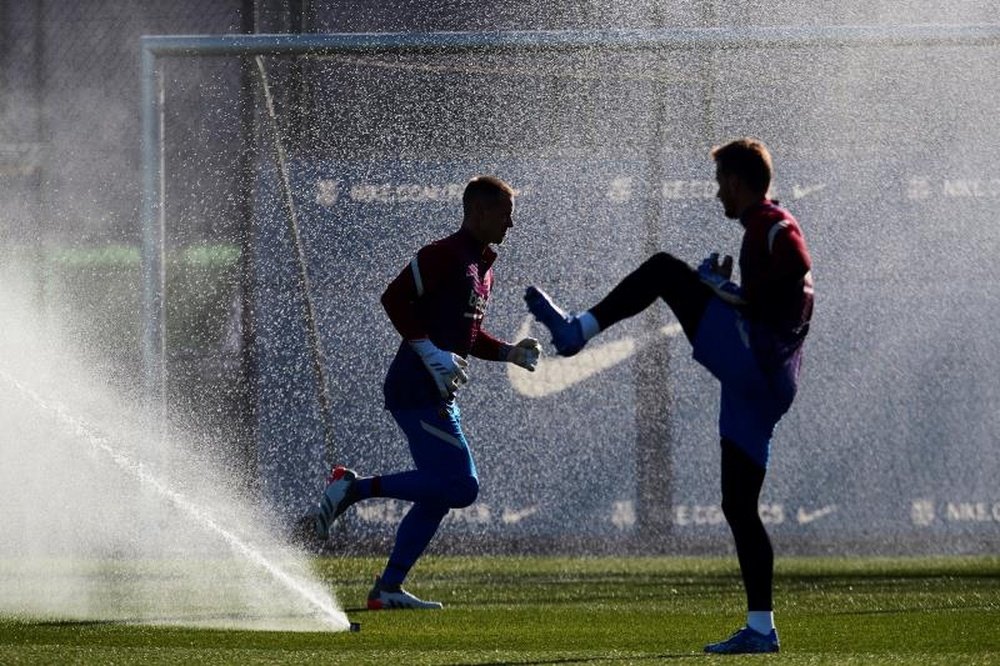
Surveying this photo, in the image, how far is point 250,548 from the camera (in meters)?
10.6

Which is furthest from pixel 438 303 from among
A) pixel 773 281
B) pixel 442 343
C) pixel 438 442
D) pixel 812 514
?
pixel 812 514

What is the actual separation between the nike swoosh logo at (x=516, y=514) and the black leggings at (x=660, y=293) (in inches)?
216

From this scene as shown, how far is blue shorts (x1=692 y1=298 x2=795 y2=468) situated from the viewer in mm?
5637

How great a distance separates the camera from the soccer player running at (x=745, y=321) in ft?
18.4

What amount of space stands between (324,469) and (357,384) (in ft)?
1.71

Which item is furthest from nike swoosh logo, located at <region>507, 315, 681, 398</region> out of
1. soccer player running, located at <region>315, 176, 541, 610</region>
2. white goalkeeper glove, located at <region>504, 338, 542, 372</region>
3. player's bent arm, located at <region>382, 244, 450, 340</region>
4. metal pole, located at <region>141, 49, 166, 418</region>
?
white goalkeeper glove, located at <region>504, 338, 542, 372</region>

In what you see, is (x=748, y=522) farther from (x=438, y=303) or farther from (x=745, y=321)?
(x=438, y=303)

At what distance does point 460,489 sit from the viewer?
7430 mm

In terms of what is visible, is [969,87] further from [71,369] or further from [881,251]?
[71,369]

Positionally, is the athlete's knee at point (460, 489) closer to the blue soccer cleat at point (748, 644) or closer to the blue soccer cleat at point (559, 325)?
the blue soccer cleat at point (559, 325)

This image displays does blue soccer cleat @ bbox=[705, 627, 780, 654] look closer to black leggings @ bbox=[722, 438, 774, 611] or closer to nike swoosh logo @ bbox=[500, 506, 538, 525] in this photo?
black leggings @ bbox=[722, 438, 774, 611]

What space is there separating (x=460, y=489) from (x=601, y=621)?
28.9 inches

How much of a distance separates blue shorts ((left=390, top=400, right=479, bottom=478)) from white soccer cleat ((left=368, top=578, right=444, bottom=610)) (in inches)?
25.2

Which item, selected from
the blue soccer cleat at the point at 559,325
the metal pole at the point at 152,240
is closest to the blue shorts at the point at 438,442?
the blue soccer cleat at the point at 559,325
